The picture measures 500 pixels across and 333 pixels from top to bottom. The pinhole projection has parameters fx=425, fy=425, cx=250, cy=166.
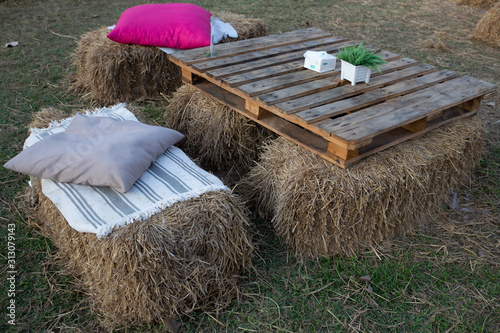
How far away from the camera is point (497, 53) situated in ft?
17.7

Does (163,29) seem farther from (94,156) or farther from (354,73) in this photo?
(94,156)

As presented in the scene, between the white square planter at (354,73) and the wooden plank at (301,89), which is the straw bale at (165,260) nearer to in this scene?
the wooden plank at (301,89)

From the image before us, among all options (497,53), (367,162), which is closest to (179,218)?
(367,162)

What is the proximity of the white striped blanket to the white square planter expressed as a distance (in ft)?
3.87

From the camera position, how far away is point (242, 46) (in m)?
3.42

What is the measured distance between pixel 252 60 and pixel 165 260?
176 centimetres

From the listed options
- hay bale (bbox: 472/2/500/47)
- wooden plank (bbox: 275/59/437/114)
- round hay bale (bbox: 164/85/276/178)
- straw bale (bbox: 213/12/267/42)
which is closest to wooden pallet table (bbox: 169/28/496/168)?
wooden plank (bbox: 275/59/437/114)

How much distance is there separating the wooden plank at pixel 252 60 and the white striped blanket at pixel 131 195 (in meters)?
0.84

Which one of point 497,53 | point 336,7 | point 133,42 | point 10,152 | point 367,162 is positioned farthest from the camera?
point 336,7

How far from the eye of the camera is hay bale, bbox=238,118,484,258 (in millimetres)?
2354

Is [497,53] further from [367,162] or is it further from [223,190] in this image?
[223,190]

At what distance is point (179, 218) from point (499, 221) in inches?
85.6

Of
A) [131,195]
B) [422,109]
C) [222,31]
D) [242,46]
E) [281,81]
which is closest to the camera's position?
[131,195]

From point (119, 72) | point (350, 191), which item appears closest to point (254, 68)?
point (350, 191)
